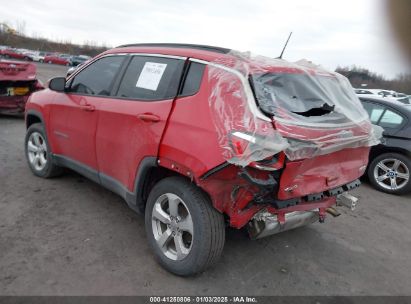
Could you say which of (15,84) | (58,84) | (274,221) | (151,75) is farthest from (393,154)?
(15,84)

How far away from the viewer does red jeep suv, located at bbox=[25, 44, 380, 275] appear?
2551 mm

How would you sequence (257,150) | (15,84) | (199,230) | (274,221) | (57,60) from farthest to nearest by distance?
(57,60) < (15,84) < (274,221) < (199,230) < (257,150)

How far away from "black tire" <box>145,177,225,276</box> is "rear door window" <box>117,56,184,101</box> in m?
0.78

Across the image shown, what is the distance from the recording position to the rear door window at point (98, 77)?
384cm

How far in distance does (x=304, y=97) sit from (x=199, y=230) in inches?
52.4

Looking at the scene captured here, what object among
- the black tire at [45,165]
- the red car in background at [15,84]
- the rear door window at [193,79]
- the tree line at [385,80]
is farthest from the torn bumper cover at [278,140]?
the red car in background at [15,84]

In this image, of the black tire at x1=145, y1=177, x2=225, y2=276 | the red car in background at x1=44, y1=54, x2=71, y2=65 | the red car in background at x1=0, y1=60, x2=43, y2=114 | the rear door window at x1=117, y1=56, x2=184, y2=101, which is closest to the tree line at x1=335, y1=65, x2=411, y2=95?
the black tire at x1=145, y1=177, x2=225, y2=276

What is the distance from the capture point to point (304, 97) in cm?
295

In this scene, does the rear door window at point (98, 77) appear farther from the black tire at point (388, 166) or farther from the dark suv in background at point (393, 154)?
the black tire at point (388, 166)

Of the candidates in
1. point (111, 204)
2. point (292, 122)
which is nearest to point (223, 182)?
point (292, 122)

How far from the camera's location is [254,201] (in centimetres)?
268

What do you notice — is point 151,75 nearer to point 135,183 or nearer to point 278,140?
point 135,183

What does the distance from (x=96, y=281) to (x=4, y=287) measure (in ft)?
2.10

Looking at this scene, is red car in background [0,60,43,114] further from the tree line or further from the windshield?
the tree line
